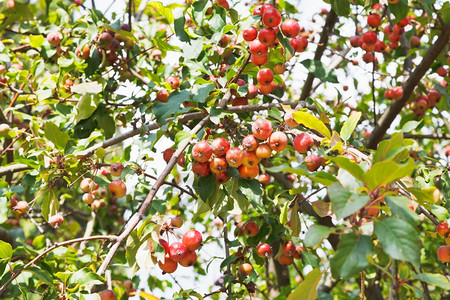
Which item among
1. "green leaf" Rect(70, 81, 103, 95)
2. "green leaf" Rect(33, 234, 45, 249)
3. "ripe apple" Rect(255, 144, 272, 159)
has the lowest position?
"green leaf" Rect(33, 234, 45, 249)

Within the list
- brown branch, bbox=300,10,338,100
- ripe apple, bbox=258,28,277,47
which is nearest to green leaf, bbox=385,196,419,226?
ripe apple, bbox=258,28,277,47

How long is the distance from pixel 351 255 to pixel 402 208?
0.18 metres

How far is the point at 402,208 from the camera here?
3.86ft

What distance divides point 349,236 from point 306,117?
18.8 inches

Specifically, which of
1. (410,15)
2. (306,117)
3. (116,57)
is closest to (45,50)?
(116,57)

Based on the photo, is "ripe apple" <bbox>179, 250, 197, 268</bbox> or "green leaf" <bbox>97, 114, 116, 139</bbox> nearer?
"ripe apple" <bbox>179, 250, 197, 268</bbox>

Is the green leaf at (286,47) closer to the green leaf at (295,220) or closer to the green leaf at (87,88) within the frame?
the green leaf at (295,220)

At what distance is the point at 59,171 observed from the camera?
2129 millimetres

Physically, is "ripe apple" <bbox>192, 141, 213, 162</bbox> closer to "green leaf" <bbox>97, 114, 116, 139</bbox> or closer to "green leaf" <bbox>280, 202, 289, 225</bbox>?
"green leaf" <bbox>280, 202, 289, 225</bbox>

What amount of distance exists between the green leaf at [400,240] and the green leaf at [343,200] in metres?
0.10

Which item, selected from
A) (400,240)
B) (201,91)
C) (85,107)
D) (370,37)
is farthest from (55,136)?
(370,37)

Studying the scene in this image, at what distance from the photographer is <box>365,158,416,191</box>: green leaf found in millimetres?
1125

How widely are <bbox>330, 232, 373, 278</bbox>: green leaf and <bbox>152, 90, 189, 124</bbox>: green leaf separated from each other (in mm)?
1113

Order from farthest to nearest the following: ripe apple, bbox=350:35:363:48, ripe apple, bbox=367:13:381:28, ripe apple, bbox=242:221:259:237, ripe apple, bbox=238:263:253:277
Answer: ripe apple, bbox=350:35:363:48
ripe apple, bbox=367:13:381:28
ripe apple, bbox=242:221:259:237
ripe apple, bbox=238:263:253:277
